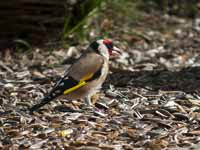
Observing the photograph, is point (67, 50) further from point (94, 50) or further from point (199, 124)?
point (199, 124)

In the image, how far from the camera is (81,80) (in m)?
5.35

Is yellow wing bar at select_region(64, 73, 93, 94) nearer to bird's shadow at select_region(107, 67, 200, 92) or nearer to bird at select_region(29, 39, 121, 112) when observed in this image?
bird at select_region(29, 39, 121, 112)

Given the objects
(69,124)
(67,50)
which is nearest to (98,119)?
(69,124)

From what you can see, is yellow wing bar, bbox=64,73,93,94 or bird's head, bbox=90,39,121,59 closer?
yellow wing bar, bbox=64,73,93,94

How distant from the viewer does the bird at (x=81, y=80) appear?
17.0 ft

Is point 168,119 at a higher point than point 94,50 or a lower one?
lower

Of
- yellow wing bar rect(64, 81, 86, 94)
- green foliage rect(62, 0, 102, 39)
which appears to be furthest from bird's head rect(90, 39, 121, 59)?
green foliage rect(62, 0, 102, 39)

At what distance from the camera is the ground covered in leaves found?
4801mm

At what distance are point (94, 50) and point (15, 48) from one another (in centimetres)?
202

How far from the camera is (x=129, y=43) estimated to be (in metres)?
8.02

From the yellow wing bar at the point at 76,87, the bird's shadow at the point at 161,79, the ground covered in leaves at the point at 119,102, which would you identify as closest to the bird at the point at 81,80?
the yellow wing bar at the point at 76,87

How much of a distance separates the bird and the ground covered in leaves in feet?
0.48

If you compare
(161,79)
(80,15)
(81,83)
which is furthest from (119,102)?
(80,15)

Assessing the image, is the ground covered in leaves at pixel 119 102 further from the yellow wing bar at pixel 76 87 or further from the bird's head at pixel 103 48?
the bird's head at pixel 103 48
